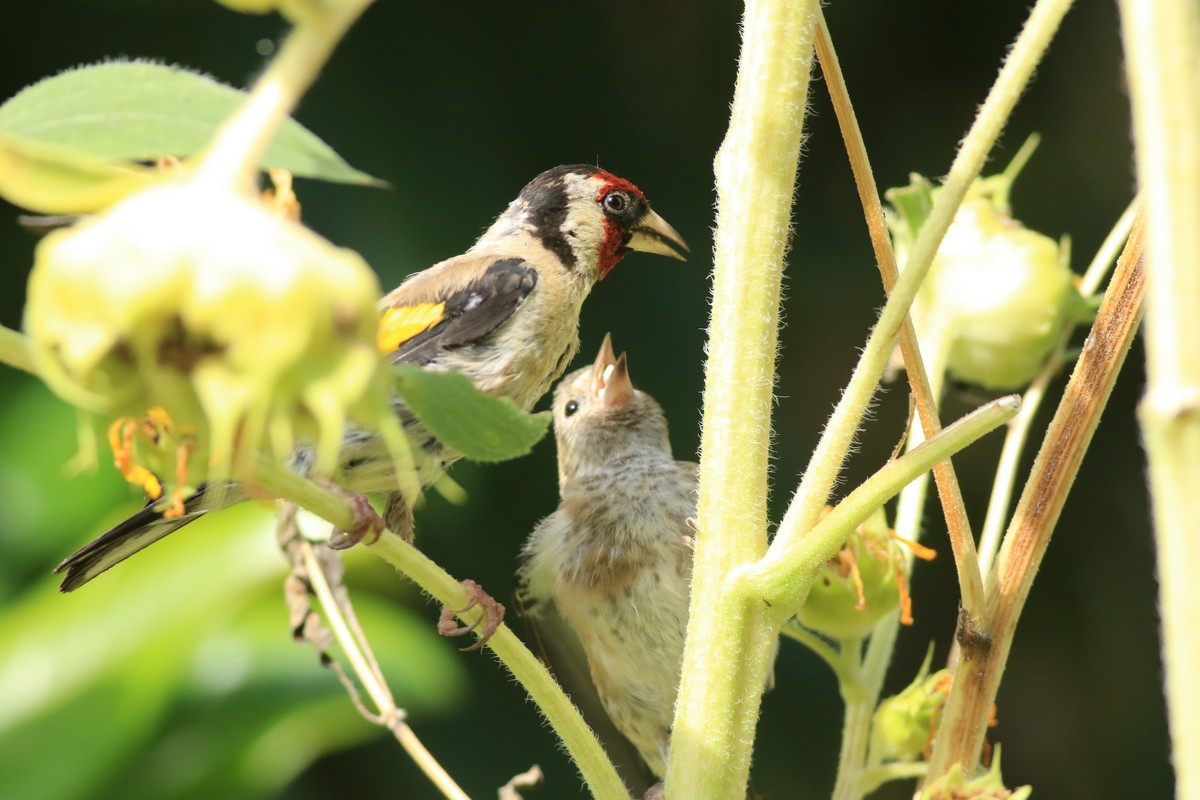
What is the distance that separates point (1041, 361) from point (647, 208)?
86 cm

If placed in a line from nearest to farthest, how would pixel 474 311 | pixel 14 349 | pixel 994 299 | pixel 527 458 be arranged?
pixel 14 349 < pixel 994 299 < pixel 474 311 < pixel 527 458

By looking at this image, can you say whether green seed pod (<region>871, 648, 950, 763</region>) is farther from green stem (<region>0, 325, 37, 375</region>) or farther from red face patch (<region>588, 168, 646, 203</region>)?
red face patch (<region>588, 168, 646, 203</region>)

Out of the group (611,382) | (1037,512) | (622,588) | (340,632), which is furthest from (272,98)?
(611,382)

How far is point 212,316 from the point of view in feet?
1.23

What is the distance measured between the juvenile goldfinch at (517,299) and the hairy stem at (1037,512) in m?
0.87

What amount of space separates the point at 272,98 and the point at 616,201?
5.01 ft

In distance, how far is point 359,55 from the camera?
9.85ft

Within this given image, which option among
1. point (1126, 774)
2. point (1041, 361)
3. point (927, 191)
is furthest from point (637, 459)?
point (1126, 774)

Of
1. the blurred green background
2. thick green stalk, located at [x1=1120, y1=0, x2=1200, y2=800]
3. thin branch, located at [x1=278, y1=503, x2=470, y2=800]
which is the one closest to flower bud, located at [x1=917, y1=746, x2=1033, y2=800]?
thin branch, located at [x1=278, y1=503, x2=470, y2=800]

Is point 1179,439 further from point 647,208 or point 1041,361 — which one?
point 647,208

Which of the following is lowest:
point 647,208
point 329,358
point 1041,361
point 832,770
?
point 832,770

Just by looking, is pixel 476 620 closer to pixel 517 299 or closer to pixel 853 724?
pixel 853 724

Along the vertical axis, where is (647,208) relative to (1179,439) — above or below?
above

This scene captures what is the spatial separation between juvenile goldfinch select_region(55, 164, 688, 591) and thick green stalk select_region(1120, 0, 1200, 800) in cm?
119
